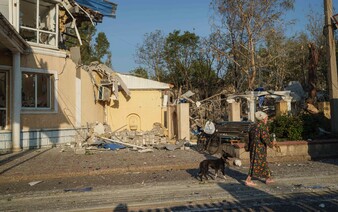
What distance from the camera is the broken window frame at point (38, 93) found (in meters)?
15.3

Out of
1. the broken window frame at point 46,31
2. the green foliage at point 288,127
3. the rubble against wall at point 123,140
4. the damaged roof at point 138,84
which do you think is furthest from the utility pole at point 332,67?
the broken window frame at point 46,31

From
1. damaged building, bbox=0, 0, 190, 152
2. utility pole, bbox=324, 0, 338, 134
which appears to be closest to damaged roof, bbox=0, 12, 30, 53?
damaged building, bbox=0, 0, 190, 152

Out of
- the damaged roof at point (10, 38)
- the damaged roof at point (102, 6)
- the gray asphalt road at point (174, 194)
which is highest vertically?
the damaged roof at point (102, 6)

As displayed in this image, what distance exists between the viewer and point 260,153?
8.09 m

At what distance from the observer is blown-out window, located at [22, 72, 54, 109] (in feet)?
50.4

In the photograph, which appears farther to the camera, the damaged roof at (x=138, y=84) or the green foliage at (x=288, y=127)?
the damaged roof at (x=138, y=84)

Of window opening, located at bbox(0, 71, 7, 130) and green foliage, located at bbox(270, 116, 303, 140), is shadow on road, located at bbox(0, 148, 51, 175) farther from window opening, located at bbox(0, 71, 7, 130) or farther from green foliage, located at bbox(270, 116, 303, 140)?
green foliage, located at bbox(270, 116, 303, 140)

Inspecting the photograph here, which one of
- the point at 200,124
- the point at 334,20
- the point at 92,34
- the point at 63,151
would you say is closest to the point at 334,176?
the point at 334,20

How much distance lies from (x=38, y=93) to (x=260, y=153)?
1120 cm

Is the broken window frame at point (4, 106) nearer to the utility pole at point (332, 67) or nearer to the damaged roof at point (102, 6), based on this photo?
the damaged roof at point (102, 6)

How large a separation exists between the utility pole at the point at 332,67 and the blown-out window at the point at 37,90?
11.9m

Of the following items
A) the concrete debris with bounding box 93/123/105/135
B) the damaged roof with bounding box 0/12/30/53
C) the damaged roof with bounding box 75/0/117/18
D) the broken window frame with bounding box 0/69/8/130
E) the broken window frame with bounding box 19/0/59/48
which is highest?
the damaged roof with bounding box 75/0/117/18

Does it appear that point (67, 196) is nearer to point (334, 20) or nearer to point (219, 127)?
point (219, 127)

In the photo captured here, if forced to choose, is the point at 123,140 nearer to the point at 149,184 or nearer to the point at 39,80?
the point at 39,80
